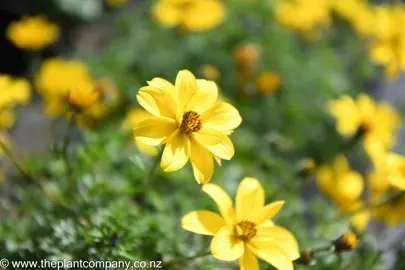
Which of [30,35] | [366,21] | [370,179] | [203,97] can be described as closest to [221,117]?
[203,97]

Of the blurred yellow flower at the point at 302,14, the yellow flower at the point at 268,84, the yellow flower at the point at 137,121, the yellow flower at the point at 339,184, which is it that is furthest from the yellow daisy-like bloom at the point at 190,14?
the yellow flower at the point at 339,184

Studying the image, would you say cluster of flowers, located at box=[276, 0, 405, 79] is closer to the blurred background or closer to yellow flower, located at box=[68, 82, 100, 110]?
the blurred background

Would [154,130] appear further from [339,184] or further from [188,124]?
[339,184]

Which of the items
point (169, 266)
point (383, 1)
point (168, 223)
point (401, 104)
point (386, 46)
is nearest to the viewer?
point (169, 266)

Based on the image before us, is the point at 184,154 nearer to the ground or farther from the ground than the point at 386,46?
nearer to the ground

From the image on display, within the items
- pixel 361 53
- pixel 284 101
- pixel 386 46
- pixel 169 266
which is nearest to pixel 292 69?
pixel 284 101

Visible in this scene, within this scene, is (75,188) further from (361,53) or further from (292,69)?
(361,53)
